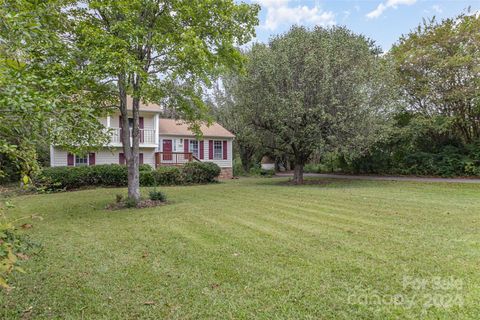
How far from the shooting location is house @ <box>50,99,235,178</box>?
1750 cm

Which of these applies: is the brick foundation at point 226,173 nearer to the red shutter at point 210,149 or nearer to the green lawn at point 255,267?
the red shutter at point 210,149

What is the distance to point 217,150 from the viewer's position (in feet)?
72.2

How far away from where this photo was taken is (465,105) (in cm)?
1574

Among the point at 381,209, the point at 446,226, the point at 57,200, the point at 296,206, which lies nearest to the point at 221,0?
the point at 296,206

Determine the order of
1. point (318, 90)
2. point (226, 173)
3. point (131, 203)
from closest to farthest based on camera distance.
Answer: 1. point (131, 203)
2. point (318, 90)
3. point (226, 173)

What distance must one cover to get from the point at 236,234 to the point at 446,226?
4006mm

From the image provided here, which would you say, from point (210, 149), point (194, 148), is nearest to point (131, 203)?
point (194, 148)

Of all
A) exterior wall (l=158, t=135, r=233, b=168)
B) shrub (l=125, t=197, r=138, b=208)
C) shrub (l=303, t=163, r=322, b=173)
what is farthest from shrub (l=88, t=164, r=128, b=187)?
shrub (l=303, t=163, r=322, b=173)

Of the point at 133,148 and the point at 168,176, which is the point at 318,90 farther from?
the point at 133,148

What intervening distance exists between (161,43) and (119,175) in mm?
8663

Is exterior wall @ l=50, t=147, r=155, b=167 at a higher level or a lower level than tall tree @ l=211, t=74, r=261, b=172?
lower

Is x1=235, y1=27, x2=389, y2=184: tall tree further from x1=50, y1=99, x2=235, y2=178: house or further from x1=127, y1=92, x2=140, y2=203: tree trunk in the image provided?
x1=127, y1=92, x2=140, y2=203: tree trunk

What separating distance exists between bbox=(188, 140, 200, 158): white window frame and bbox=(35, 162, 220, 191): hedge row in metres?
4.28

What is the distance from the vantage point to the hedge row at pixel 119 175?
1387 cm
